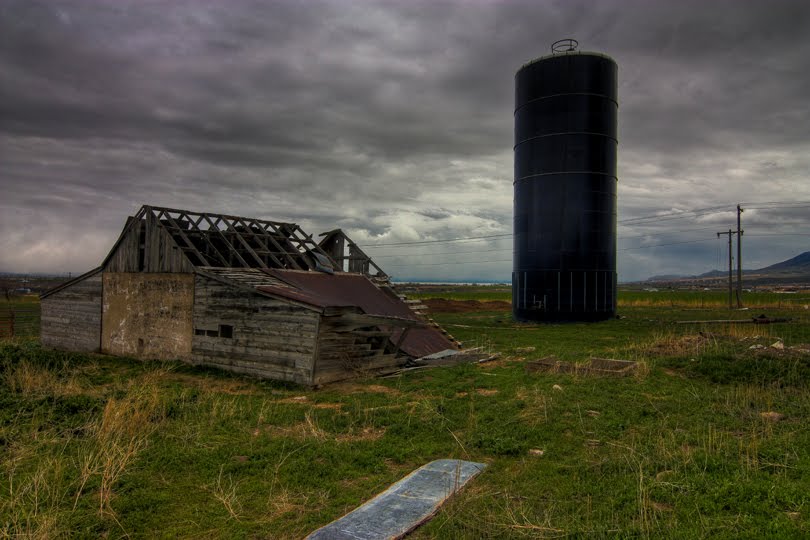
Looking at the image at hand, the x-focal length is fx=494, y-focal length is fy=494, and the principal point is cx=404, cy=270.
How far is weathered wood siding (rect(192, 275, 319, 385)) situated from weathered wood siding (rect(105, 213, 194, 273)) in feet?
5.47

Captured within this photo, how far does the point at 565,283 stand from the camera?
2967cm

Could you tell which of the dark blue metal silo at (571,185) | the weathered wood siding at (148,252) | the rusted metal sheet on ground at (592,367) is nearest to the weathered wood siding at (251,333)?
the weathered wood siding at (148,252)

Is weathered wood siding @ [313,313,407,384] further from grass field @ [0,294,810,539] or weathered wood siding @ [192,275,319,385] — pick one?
grass field @ [0,294,810,539]

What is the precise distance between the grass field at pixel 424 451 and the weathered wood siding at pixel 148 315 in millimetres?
Result: 3327

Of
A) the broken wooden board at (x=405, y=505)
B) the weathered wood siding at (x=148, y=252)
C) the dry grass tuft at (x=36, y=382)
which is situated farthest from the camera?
the weathered wood siding at (x=148, y=252)

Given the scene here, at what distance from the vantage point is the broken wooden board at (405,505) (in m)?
5.03

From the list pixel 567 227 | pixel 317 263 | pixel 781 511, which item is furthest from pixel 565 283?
pixel 781 511

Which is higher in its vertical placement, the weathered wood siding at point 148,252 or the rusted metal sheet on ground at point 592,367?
the weathered wood siding at point 148,252

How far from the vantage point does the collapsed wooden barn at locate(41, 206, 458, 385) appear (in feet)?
43.7

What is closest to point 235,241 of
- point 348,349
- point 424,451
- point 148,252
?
point 148,252

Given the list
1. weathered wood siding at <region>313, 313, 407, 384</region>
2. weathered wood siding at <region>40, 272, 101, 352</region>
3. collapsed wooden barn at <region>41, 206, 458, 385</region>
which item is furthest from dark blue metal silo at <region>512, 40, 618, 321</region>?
weathered wood siding at <region>40, 272, 101, 352</region>

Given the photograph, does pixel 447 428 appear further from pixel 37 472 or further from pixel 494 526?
pixel 37 472

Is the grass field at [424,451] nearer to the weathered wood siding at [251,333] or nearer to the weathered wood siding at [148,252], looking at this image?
the weathered wood siding at [251,333]

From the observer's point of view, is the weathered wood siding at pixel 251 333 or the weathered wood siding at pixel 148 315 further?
the weathered wood siding at pixel 148 315
